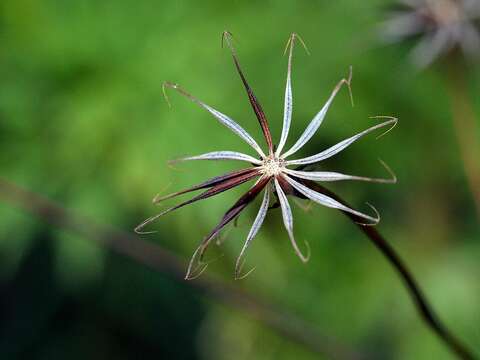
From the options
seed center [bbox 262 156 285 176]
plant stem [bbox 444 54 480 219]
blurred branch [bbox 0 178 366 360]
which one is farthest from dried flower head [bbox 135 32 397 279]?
plant stem [bbox 444 54 480 219]

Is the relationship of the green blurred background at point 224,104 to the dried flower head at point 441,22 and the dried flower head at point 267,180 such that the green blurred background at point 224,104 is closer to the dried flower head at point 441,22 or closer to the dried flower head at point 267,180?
the dried flower head at point 441,22

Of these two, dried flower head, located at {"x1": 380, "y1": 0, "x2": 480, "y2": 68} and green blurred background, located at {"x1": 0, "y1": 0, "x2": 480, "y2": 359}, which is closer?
dried flower head, located at {"x1": 380, "y1": 0, "x2": 480, "y2": 68}

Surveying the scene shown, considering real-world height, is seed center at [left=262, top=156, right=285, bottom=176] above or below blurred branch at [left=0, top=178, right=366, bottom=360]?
above

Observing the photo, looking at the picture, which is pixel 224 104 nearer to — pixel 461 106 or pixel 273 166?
pixel 461 106

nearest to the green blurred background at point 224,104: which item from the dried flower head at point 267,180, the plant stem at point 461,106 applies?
the plant stem at point 461,106

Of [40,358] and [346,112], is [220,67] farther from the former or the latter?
[40,358]

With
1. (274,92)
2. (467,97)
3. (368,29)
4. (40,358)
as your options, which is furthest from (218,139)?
(40,358)

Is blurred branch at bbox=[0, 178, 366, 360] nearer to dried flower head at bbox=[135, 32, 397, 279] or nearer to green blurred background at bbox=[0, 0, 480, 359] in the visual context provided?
green blurred background at bbox=[0, 0, 480, 359]
